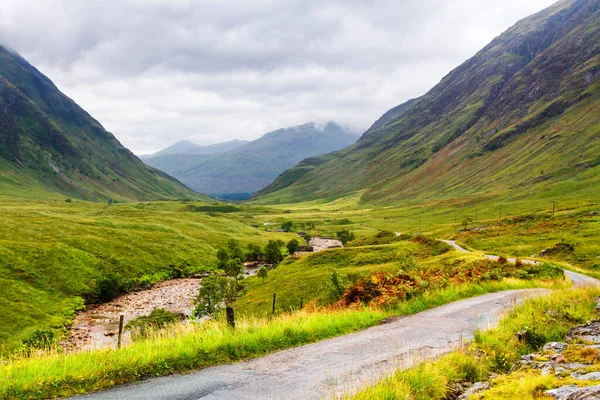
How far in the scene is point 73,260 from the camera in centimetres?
8781

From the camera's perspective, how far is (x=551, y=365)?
12352mm

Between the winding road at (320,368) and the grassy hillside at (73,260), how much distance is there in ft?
129

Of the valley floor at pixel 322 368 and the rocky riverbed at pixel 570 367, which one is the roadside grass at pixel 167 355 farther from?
the rocky riverbed at pixel 570 367

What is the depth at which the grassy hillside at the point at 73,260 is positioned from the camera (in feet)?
208

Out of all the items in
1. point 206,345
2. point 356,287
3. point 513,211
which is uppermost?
point 206,345

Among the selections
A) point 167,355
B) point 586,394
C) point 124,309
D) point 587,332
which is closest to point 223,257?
point 124,309

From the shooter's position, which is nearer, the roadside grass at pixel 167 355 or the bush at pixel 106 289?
the roadside grass at pixel 167 355

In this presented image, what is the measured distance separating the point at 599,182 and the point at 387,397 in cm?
23441

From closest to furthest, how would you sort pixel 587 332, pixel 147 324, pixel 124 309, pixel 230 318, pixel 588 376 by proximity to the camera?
pixel 588 376 → pixel 587 332 → pixel 230 318 → pixel 147 324 → pixel 124 309

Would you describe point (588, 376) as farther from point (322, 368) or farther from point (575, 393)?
point (322, 368)

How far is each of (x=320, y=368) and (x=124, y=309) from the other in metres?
72.7

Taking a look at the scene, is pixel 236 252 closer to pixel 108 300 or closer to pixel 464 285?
pixel 108 300

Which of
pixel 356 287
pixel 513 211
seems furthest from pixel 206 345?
pixel 513 211

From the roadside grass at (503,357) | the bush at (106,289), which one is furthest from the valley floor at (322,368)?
the bush at (106,289)
